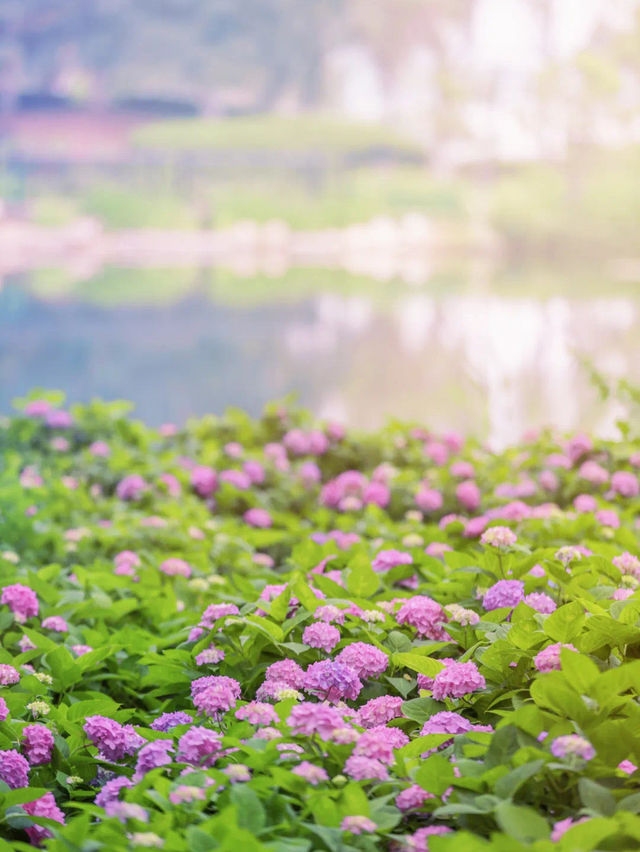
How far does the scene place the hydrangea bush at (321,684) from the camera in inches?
33.2

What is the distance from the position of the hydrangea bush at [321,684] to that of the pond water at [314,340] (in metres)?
3.67

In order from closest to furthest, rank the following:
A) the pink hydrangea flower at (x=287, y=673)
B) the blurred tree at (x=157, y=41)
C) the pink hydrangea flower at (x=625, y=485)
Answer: the pink hydrangea flower at (x=287, y=673) < the pink hydrangea flower at (x=625, y=485) < the blurred tree at (x=157, y=41)

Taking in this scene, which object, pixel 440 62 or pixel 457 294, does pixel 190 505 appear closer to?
pixel 457 294

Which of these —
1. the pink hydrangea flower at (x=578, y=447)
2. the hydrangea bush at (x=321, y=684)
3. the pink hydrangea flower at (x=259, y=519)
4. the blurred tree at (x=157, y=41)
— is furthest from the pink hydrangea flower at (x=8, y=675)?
Result: the blurred tree at (x=157, y=41)

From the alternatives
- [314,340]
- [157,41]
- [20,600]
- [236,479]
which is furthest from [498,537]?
[157,41]

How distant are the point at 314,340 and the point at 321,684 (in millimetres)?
6194

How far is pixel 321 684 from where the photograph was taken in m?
1.07

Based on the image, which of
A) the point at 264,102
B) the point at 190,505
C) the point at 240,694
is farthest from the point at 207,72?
the point at 240,694

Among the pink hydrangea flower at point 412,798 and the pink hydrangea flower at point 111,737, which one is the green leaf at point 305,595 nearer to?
the pink hydrangea flower at point 111,737

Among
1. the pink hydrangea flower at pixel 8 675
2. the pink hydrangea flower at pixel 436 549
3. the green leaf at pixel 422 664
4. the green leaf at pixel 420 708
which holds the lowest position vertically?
the pink hydrangea flower at pixel 8 675

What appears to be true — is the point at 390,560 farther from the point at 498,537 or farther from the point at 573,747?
the point at 573,747

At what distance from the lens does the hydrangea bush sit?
0.84 meters

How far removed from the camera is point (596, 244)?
339 inches

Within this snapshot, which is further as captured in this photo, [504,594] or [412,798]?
[504,594]
